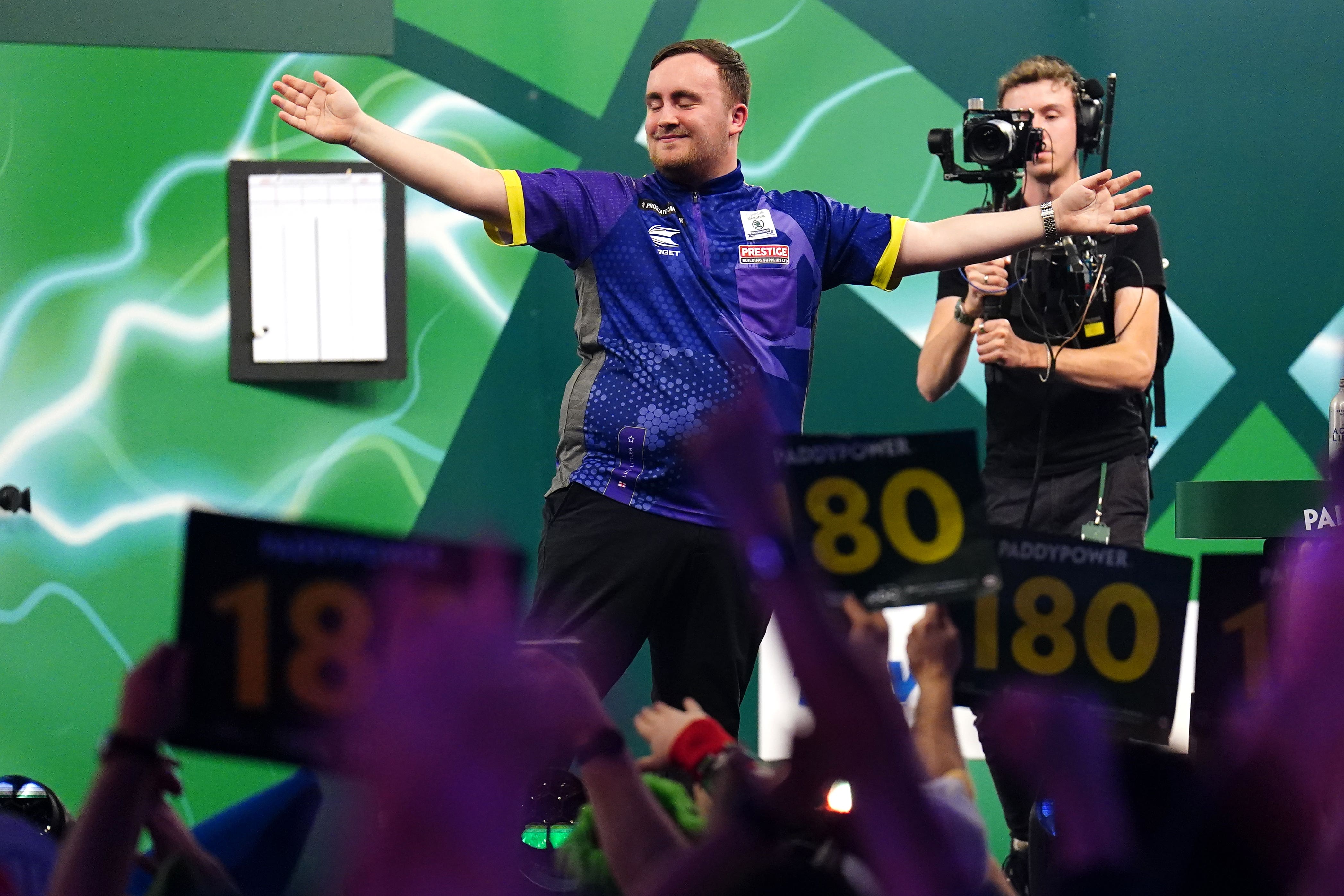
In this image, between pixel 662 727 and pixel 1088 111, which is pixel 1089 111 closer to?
pixel 1088 111

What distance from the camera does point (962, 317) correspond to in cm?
258

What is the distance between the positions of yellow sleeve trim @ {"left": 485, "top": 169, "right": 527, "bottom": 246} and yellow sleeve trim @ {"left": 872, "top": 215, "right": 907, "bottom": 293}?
591 mm

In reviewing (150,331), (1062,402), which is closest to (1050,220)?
(1062,402)

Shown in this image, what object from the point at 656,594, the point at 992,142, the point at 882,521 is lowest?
the point at 656,594

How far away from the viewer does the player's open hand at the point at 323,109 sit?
2098 millimetres

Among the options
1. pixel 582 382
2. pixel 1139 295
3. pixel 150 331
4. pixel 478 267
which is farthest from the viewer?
pixel 478 267

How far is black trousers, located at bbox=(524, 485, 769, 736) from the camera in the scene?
2143 millimetres

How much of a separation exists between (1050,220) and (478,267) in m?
1.52

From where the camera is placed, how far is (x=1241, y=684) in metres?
0.96

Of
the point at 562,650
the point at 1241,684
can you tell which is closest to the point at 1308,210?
the point at 1241,684

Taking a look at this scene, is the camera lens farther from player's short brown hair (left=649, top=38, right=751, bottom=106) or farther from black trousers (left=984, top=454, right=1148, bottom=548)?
black trousers (left=984, top=454, right=1148, bottom=548)

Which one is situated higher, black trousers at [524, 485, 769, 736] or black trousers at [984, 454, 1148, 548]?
black trousers at [984, 454, 1148, 548]

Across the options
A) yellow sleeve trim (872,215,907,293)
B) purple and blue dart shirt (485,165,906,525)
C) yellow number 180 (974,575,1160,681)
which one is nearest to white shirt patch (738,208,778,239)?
purple and blue dart shirt (485,165,906,525)

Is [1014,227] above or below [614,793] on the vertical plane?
above
